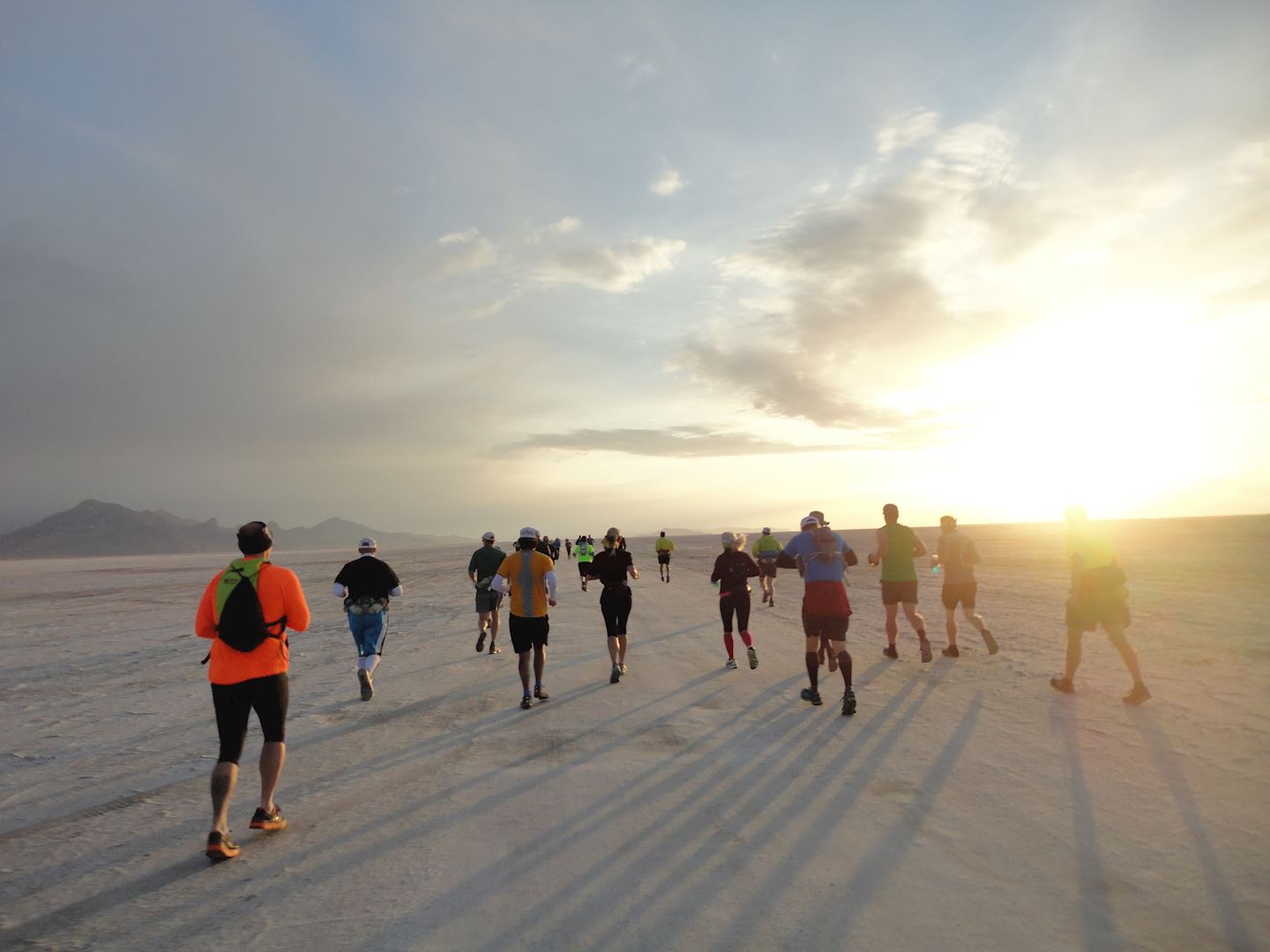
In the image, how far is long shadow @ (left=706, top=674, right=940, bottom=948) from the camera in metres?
3.66

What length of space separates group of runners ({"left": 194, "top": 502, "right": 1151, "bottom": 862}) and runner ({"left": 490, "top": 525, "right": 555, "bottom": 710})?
0.05ft

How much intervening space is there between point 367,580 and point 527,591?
2.58 m

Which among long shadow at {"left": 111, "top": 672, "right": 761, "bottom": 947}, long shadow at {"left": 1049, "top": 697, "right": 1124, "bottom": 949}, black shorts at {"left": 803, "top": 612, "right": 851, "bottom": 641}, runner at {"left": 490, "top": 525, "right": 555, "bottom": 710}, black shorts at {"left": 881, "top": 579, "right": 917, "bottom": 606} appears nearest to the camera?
long shadow at {"left": 1049, "top": 697, "right": 1124, "bottom": 949}

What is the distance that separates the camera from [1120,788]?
5.40m

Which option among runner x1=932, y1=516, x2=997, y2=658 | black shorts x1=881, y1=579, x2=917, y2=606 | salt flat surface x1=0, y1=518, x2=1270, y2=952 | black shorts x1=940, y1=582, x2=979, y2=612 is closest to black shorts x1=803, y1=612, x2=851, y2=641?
salt flat surface x1=0, y1=518, x2=1270, y2=952

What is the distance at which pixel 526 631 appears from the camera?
334 inches

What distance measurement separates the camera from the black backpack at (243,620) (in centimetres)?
475

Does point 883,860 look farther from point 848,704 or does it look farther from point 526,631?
point 526,631

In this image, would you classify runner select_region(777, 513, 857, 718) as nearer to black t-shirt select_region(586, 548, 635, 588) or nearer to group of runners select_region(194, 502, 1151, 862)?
group of runners select_region(194, 502, 1151, 862)

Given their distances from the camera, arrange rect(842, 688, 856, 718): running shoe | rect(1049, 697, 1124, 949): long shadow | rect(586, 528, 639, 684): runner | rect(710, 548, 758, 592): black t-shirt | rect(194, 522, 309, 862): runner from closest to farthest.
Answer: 1. rect(1049, 697, 1124, 949): long shadow
2. rect(194, 522, 309, 862): runner
3. rect(842, 688, 856, 718): running shoe
4. rect(586, 528, 639, 684): runner
5. rect(710, 548, 758, 592): black t-shirt

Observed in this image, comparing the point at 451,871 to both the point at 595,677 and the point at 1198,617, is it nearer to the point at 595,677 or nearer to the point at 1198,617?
the point at 595,677

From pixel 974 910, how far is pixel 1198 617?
47.1 ft

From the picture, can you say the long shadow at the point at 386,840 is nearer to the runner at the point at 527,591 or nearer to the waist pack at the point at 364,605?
the runner at the point at 527,591

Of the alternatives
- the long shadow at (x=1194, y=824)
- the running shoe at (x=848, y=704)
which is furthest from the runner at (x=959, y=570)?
the running shoe at (x=848, y=704)
